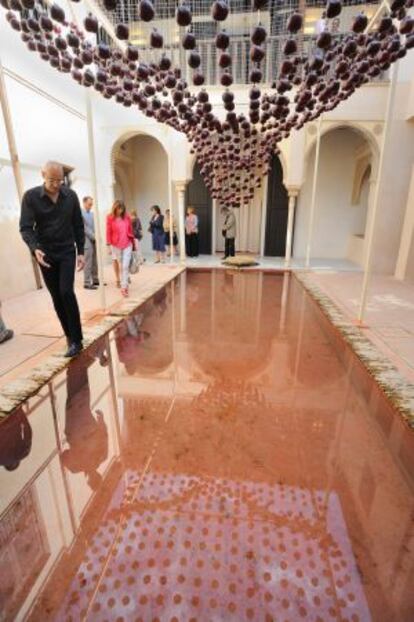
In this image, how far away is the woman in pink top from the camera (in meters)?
5.59

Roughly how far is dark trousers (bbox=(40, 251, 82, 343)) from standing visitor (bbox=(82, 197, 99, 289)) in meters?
3.06

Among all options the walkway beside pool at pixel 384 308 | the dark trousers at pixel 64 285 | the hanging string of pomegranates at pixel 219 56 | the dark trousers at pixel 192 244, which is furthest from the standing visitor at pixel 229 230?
the dark trousers at pixel 64 285

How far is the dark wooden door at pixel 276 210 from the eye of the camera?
11.1m

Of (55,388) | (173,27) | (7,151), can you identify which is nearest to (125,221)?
(7,151)

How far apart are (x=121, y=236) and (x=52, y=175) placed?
284 centimetres

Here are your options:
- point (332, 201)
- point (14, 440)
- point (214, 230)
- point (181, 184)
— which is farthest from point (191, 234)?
point (14, 440)

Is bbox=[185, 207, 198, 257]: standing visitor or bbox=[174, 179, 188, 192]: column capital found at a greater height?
bbox=[174, 179, 188, 192]: column capital

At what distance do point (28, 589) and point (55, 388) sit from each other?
63.0 inches

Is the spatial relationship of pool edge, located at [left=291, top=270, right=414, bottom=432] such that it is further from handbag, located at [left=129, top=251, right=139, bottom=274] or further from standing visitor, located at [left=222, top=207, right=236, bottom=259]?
standing visitor, located at [left=222, top=207, right=236, bottom=259]

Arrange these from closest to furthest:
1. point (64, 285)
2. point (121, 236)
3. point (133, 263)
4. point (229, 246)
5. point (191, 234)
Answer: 1. point (64, 285)
2. point (121, 236)
3. point (133, 263)
4. point (229, 246)
5. point (191, 234)

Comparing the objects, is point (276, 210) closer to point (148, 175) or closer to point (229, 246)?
point (229, 246)

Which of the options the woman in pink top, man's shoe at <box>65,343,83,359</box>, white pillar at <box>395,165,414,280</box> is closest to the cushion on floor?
white pillar at <box>395,165,414,280</box>

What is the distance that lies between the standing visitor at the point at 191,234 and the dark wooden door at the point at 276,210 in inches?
91.6

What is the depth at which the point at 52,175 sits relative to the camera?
2854mm
